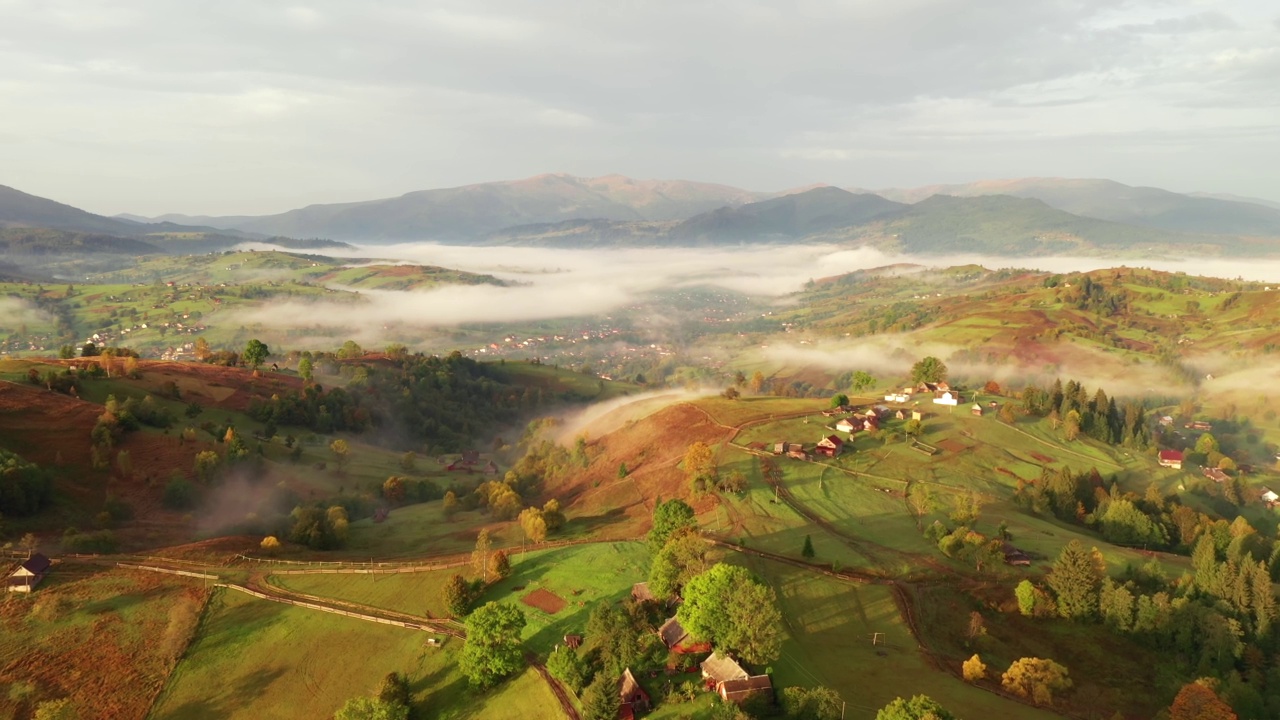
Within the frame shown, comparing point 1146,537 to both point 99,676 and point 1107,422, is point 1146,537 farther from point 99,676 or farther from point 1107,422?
point 99,676

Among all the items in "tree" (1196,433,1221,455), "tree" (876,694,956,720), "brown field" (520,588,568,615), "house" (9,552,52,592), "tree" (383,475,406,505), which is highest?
"tree" (876,694,956,720)

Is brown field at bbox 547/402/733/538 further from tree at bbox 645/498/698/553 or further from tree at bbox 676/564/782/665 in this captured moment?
tree at bbox 676/564/782/665

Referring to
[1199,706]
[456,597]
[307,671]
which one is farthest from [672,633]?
[1199,706]

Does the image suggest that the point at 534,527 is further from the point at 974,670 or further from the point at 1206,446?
the point at 1206,446

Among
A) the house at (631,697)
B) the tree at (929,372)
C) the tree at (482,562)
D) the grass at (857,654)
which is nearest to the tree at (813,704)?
the grass at (857,654)

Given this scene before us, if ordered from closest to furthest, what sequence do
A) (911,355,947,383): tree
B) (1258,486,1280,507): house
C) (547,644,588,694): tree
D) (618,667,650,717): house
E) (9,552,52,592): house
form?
1. (618,667,650,717): house
2. (547,644,588,694): tree
3. (9,552,52,592): house
4. (1258,486,1280,507): house
5. (911,355,947,383): tree

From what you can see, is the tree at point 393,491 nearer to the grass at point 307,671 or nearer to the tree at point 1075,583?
the grass at point 307,671

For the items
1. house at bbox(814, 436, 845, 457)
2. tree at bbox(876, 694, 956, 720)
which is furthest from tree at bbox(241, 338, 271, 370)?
tree at bbox(876, 694, 956, 720)
